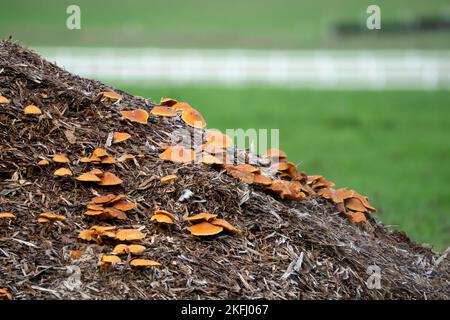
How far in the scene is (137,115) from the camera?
20.1ft

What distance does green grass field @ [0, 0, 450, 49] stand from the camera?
3191 cm

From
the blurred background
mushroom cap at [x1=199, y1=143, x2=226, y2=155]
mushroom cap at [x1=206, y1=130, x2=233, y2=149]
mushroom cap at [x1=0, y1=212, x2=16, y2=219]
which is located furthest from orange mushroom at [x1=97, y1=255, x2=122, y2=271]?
the blurred background

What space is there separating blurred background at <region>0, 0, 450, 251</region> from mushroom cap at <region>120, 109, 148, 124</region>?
3845 millimetres

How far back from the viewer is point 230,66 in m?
24.5

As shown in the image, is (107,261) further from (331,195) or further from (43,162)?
(331,195)

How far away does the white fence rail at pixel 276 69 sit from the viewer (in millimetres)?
23719

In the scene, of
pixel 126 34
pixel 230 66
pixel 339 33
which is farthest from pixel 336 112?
pixel 126 34

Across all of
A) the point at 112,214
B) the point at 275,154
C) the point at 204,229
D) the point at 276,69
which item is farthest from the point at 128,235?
the point at 276,69

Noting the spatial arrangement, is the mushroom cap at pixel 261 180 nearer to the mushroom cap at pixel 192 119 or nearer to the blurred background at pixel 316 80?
the mushroom cap at pixel 192 119

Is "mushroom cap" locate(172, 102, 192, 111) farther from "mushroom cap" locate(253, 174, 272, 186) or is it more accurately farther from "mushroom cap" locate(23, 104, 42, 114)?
"mushroom cap" locate(23, 104, 42, 114)

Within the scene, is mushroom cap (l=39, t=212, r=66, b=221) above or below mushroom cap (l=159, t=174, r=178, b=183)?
below

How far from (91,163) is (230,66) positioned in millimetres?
19068

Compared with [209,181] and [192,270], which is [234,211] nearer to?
[209,181]

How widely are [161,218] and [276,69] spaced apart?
19.5 m
